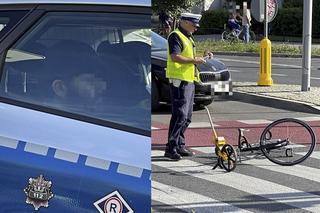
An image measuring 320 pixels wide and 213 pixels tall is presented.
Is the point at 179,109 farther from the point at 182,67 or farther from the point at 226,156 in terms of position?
the point at 226,156

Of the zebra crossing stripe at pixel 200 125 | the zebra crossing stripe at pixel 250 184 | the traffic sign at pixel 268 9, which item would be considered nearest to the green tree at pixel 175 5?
the traffic sign at pixel 268 9

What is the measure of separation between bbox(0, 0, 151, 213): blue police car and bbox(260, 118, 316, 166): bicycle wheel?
16.5ft

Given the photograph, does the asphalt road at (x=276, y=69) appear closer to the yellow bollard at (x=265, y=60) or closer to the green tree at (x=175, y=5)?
the yellow bollard at (x=265, y=60)

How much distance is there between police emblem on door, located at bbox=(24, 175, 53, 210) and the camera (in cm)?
229

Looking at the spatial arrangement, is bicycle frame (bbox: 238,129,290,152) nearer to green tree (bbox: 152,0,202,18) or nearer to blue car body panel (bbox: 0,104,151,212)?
blue car body panel (bbox: 0,104,151,212)

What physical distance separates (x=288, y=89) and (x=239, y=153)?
689 centimetres

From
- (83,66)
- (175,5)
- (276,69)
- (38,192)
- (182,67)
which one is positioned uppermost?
(175,5)

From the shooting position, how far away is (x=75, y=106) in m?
2.36

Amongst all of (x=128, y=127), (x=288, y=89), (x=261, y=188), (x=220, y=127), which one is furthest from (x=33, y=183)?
(x=288, y=89)

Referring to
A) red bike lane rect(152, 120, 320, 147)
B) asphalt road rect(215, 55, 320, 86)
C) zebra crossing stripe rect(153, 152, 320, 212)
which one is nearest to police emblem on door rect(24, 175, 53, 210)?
zebra crossing stripe rect(153, 152, 320, 212)

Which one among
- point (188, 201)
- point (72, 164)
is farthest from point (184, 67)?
point (72, 164)

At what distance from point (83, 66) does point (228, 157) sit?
4.59m

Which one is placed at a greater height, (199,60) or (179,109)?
(199,60)

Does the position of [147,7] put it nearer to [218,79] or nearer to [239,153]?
[239,153]
